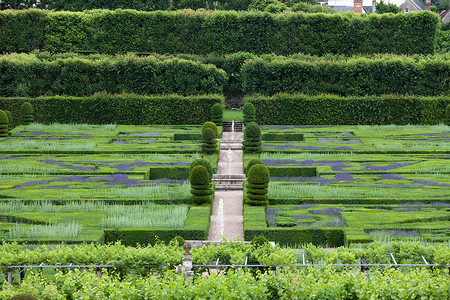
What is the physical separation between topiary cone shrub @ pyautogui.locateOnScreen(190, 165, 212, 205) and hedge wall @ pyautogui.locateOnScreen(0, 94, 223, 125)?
1816 cm

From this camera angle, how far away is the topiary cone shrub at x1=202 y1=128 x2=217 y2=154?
30195 millimetres

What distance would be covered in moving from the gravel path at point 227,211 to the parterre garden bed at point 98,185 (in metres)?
0.54

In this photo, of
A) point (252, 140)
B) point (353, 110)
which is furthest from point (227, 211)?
point (353, 110)

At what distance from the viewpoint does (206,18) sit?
49.8 m

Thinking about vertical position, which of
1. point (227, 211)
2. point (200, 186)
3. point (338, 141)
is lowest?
point (227, 211)

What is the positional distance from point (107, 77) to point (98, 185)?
1919 cm

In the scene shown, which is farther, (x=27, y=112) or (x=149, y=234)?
(x=27, y=112)

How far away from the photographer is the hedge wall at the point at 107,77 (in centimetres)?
4228

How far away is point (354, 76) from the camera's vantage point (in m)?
42.2

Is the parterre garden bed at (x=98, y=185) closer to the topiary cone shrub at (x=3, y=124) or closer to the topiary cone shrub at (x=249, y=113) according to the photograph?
the topiary cone shrub at (x=3, y=124)

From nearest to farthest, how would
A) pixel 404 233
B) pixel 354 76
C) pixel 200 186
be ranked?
1. pixel 404 233
2. pixel 200 186
3. pixel 354 76

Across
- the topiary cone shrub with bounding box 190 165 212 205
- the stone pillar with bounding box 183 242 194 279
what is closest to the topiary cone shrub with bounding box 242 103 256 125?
the topiary cone shrub with bounding box 190 165 212 205

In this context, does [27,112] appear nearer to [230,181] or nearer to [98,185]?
[98,185]

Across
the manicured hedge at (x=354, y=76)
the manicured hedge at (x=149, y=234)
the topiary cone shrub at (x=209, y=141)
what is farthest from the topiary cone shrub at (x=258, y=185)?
the manicured hedge at (x=354, y=76)
